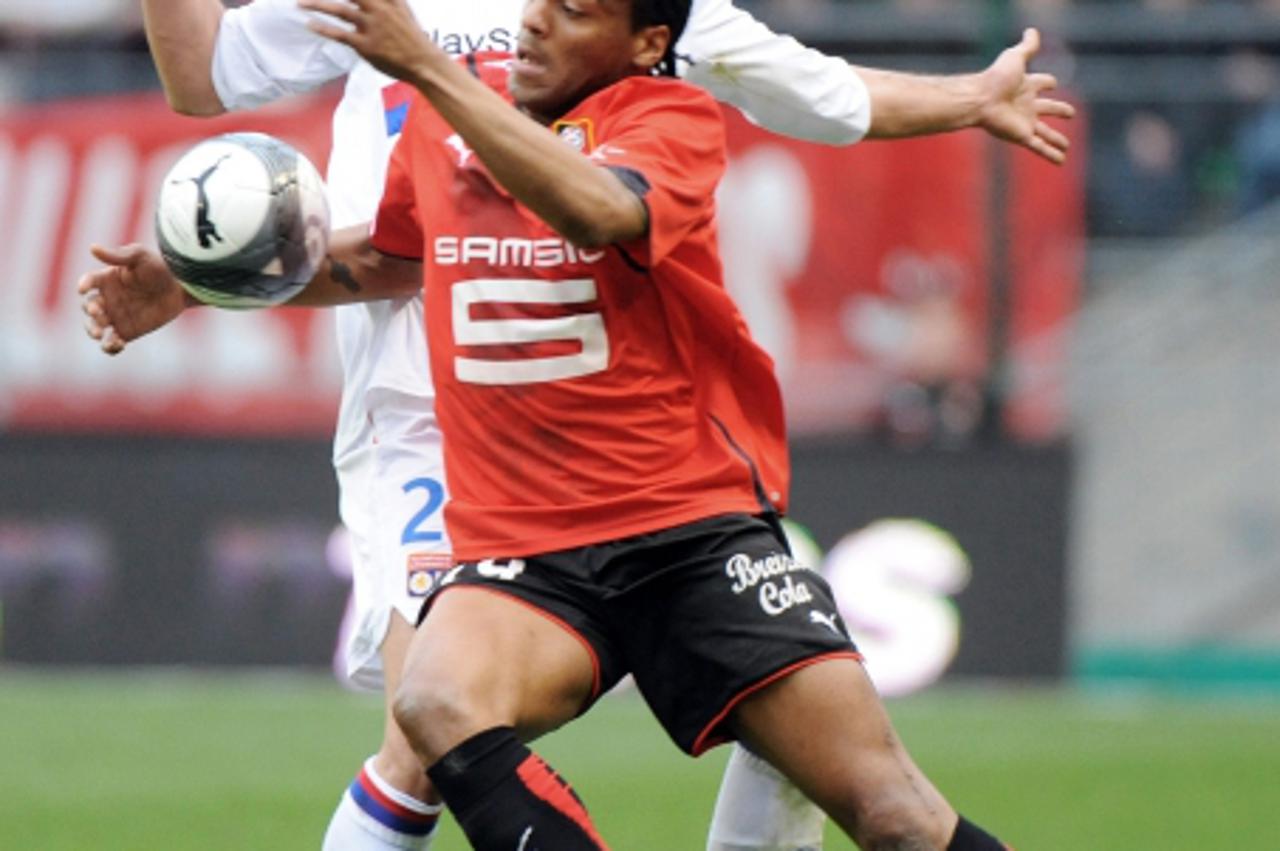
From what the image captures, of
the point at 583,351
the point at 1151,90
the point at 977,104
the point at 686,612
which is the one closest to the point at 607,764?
the point at 977,104

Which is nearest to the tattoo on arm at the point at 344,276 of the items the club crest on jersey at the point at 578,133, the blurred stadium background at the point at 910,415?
the club crest on jersey at the point at 578,133

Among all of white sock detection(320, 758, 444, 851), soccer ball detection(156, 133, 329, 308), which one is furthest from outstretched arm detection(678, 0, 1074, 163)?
white sock detection(320, 758, 444, 851)

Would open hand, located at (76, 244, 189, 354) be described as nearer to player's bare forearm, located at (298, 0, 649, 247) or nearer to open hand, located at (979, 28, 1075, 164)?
player's bare forearm, located at (298, 0, 649, 247)

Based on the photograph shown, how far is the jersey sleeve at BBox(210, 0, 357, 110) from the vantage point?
5.42 m

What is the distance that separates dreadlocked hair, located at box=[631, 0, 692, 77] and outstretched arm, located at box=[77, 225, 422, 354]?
0.74m

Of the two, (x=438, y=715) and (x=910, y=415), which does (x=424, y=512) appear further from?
(x=910, y=415)

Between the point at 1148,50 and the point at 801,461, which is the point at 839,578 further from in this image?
the point at 1148,50

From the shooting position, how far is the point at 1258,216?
510 inches

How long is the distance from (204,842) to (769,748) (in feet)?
11.2

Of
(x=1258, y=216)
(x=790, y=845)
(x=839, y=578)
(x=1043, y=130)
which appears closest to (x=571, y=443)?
(x=790, y=845)

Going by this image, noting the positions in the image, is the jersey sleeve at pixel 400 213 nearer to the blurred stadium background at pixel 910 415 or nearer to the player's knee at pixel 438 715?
the player's knee at pixel 438 715

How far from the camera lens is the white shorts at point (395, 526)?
5227 millimetres

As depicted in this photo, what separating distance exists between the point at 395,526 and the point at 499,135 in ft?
4.46

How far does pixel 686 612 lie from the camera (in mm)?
4551
